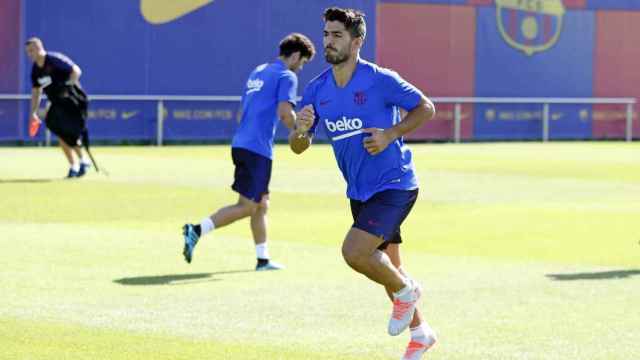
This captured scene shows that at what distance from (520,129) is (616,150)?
539 centimetres

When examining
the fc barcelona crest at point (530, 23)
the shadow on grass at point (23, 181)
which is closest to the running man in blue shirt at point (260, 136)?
the shadow on grass at point (23, 181)

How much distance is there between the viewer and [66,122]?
24656mm

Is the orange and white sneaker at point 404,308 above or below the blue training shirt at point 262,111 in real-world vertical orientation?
below

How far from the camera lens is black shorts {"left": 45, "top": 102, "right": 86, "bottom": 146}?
968 inches

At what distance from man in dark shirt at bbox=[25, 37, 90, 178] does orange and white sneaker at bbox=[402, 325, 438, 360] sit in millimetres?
16053

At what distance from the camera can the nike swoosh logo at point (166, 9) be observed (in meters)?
36.1

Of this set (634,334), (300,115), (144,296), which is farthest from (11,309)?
(634,334)

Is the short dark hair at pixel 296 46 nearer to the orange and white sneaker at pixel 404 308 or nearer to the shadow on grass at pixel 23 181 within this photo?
the orange and white sneaker at pixel 404 308

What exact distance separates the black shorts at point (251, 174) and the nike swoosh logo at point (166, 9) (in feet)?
75.1

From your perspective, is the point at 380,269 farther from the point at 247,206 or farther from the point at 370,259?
the point at 247,206

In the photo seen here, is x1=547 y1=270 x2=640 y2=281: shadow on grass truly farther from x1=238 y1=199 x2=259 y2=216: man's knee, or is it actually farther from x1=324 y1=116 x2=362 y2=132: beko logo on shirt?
x1=324 y1=116 x2=362 y2=132: beko logo on shirt

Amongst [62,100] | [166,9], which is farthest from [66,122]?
[166,9]

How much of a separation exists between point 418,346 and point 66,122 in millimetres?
16536

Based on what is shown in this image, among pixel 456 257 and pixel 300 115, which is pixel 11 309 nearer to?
pixel 300 115
